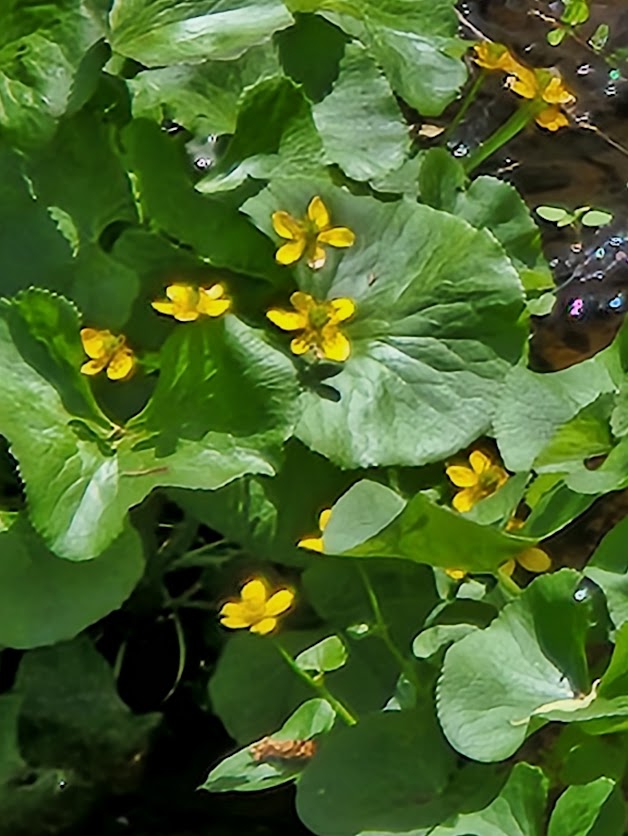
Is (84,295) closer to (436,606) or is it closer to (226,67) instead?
(226,67)

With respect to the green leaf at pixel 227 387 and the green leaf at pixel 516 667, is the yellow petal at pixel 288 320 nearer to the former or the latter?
the green leaf at pixel 227 387

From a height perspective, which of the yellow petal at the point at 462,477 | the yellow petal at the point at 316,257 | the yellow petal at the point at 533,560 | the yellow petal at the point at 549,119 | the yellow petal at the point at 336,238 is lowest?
the yellow petal at the point at 533,560

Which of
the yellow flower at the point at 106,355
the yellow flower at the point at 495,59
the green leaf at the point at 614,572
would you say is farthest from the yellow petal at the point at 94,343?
the yellow flower at the point at 495,59

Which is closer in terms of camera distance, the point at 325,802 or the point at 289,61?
the point at 325,802

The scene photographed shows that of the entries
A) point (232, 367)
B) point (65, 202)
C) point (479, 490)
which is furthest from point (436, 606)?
point (65, 202)

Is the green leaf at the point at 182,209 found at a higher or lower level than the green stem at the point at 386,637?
higher

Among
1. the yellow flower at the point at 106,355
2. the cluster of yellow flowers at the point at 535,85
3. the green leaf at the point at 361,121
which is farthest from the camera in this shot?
the cluster of yellow flowers at the point at 535,85

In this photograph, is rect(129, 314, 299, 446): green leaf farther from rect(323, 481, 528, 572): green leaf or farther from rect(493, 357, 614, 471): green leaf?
rect(493, 357, 614, 471): green leaf

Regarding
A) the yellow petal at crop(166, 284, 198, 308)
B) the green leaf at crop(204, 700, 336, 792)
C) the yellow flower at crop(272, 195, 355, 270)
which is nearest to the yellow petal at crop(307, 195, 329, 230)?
the yellow flower at crop(272, 195, 355, 270)

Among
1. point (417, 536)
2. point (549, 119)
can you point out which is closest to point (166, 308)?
point (417, 536)
